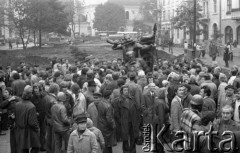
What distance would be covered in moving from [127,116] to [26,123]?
2295 millimetres

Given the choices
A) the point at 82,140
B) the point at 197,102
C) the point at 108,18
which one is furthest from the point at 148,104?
the point at 108,18

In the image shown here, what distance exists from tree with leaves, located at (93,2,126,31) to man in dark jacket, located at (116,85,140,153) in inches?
2413

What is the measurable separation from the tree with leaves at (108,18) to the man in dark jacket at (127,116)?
A: 61.3 m

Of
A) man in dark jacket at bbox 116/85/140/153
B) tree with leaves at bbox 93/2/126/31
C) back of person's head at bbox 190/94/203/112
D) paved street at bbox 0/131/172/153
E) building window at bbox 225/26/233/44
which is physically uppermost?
tree with leaves at bbox 93/2/126/31

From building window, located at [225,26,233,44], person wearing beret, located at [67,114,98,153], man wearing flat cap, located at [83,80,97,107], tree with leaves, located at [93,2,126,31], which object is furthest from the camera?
tree with leaves, located at [93,2,126,31]

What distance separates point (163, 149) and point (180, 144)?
3367 millimetres

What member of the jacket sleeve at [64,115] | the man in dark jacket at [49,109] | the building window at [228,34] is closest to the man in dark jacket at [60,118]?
the jacket sleeve at [64,115]

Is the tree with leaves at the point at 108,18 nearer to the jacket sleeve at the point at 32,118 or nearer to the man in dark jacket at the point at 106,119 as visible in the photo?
the man in dark jacket at the point at 106,119

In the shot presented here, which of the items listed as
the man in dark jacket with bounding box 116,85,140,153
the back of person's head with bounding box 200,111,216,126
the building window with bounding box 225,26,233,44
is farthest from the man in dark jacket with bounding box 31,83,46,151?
the building window with bounding box 225,26,233,44

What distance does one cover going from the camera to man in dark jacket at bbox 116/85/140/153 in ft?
28.8

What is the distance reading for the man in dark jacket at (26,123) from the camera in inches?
319

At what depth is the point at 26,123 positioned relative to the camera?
820 cm

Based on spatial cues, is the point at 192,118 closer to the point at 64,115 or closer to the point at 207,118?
the point at 207,118

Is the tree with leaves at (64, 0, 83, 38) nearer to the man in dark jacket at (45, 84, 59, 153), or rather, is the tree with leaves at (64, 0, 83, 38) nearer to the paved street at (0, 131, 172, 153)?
the paved street at (0, 131, 172, 153)
